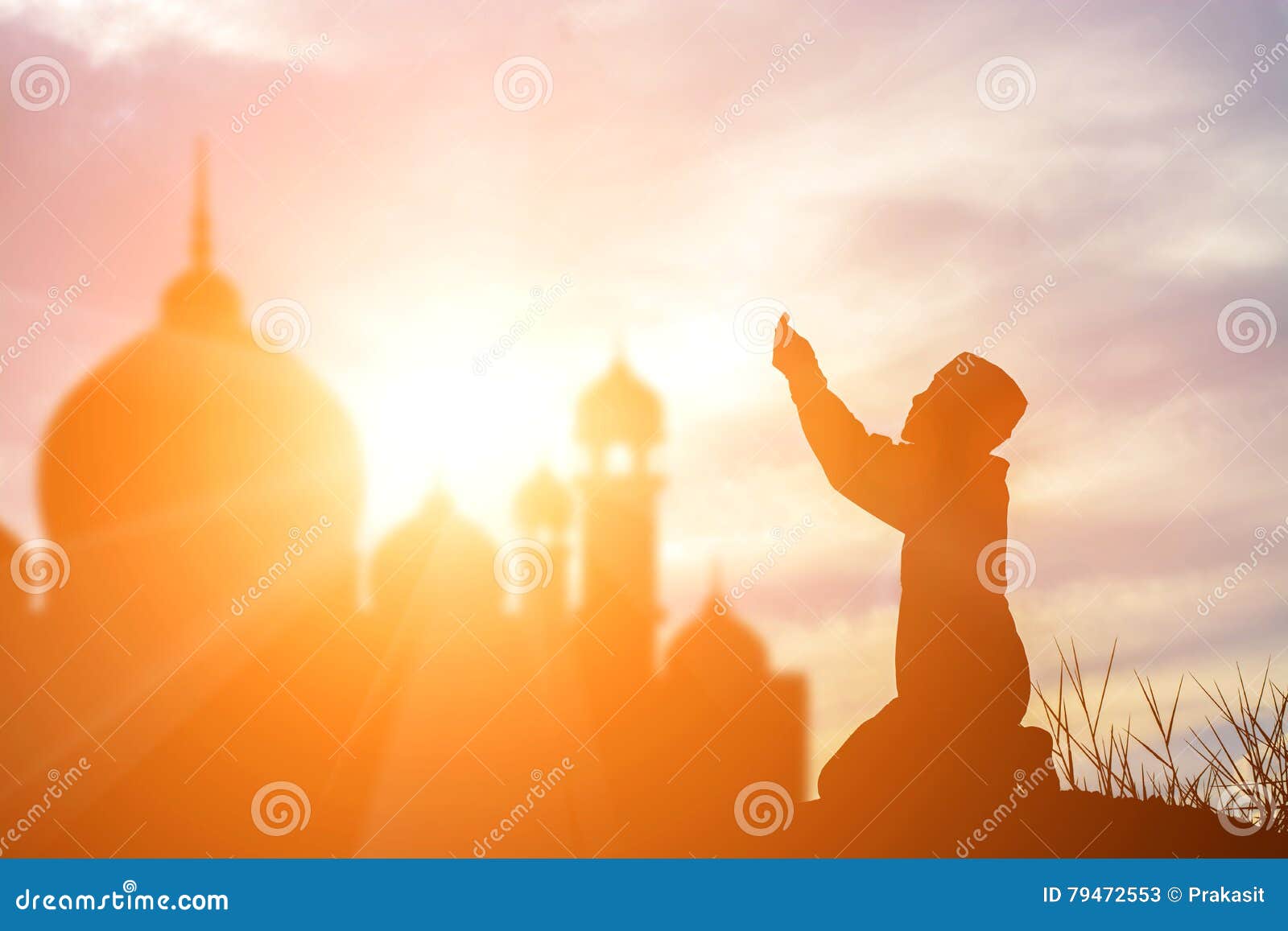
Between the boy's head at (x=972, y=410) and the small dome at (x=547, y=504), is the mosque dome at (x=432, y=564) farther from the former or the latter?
the boy's head at (x=972, y=410)

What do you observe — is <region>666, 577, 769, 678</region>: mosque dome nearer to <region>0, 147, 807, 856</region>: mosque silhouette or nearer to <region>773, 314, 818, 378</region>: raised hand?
<region>0, 147, 807, 856</region>: mosque silhouette

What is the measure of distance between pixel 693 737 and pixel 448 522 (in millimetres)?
7517

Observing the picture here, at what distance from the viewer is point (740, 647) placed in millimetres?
24547

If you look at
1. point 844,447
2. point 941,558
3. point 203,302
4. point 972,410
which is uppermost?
point 203,302

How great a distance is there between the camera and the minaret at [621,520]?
78.3 feet

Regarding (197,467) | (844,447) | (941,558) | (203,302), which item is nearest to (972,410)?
(844,447)

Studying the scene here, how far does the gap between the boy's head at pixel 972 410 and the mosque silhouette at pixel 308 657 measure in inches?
124

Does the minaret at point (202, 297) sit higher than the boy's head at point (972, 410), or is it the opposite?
the minaret at point (202, 297)

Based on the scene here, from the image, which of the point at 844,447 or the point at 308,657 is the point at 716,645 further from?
the point at 844,447

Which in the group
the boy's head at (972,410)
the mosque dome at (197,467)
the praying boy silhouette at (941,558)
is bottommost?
the praying boy silhouette at (941,558)

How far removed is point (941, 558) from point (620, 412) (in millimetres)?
15861

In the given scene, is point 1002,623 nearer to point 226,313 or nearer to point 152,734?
point 152,734

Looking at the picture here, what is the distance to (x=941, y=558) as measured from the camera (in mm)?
8578

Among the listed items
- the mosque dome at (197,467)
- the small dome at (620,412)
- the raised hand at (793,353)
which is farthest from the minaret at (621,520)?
the raised hand at (793,353)
